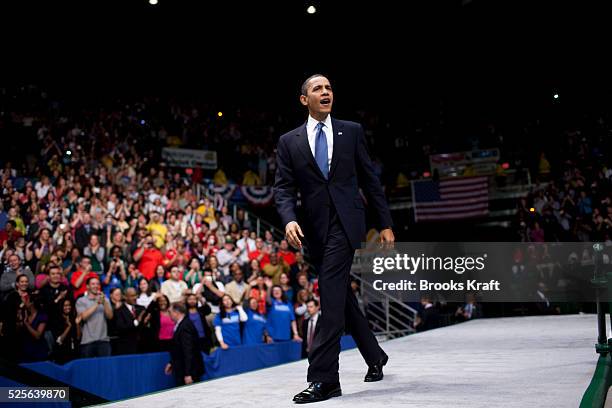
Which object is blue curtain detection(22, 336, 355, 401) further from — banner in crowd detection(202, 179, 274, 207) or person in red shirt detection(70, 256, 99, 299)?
banner in crowd detection(202, 179, 274, 207)

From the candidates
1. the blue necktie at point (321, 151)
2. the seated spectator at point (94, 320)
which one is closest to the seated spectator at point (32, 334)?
the seated spectator at point (94, 320)

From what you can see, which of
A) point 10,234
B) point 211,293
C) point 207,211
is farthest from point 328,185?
point 207,211

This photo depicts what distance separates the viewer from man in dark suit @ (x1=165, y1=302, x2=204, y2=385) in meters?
8.93

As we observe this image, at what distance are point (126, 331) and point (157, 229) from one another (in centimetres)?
A: 364

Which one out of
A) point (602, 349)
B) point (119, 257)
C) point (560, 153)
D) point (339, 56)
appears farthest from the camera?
point (339, 56)

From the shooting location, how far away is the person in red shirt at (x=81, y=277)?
9.79 metres

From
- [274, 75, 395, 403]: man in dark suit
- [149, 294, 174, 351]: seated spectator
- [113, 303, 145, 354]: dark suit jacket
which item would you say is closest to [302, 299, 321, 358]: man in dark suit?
[149, 294, 174, 351]: seated spectator

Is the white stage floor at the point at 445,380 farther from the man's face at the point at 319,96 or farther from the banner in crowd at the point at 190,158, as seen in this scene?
the banner in crowd at the point at 190,158

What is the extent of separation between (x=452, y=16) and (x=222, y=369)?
52.7ft

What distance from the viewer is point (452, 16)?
22.4 m

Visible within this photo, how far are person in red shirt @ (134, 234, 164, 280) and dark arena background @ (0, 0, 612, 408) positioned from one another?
37 millimetres

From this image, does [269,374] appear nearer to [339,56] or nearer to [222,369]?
[222,369]

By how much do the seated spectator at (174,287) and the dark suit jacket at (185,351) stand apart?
1.57m

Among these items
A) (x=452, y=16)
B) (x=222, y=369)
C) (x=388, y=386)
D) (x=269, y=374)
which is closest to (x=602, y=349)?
(x=388, y=386)
